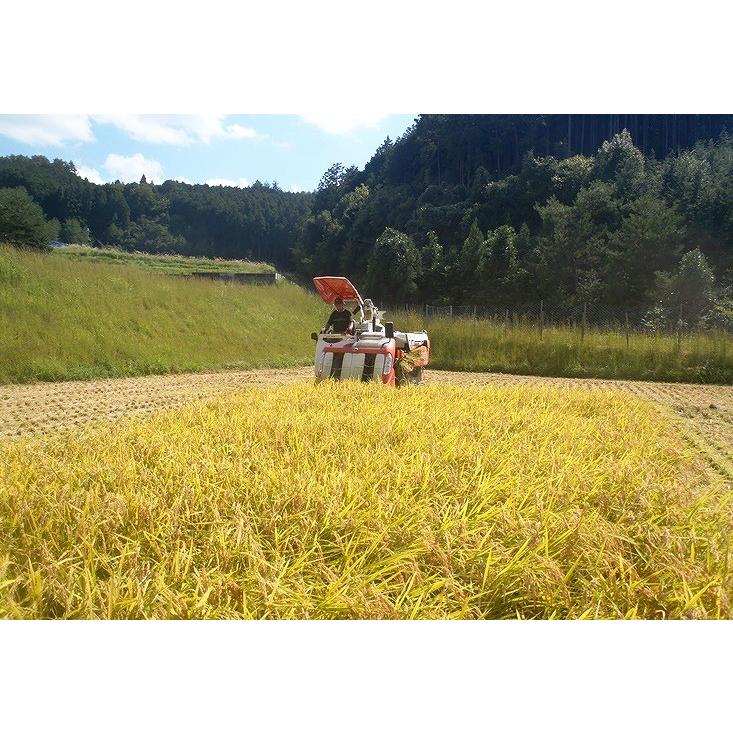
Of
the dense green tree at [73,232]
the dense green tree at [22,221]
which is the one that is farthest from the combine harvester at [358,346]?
the dense green tree at [73,232]

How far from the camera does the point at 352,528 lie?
243 cm

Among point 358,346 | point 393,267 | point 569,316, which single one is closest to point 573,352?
point 569,316

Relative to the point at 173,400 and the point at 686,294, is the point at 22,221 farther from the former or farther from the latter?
the point at 686,294

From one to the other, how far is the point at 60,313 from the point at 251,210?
191 inches

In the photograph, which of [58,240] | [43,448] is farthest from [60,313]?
[43,448]

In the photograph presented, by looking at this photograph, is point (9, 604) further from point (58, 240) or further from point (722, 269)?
point (722, 269)

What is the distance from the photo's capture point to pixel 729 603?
77.0 inches

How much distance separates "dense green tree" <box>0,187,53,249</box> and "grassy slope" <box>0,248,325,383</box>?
377 mm

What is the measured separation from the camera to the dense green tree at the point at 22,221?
998cm

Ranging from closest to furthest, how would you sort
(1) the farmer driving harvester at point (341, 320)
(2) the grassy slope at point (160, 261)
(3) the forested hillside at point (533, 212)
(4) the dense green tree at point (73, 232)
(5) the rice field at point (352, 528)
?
(5) the rice field at point (352, 528)
(1) the farmer driving harvester at point (341, 320)
(4) the dense green tree at point (73, 232)
(2) the grassy slope at point (160, 261)
(3) the forested hillside at point (533, 212)

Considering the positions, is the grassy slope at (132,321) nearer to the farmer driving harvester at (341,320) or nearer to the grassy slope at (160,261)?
the grassy slope at (160,261)

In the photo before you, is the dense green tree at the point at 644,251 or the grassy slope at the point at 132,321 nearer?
the grassy slope at the point at 132,321

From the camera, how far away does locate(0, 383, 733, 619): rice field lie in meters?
1.93

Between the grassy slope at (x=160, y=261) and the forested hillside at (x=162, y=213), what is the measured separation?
3.51 ft
